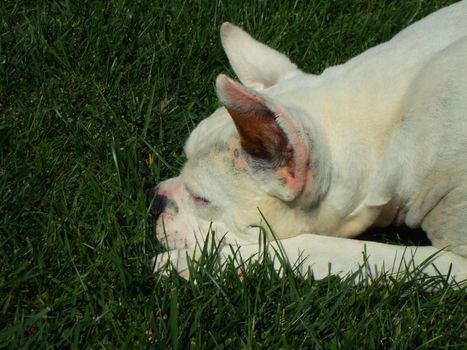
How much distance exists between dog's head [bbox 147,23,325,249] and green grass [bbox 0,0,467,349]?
147 millimetres

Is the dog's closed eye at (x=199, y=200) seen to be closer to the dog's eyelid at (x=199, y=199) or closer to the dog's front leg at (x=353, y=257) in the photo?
the dog's eyelid at (x=199, y=199)

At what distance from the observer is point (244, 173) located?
322 cm

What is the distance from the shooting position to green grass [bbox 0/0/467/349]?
9.56 ft

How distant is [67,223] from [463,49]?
5.16 ft

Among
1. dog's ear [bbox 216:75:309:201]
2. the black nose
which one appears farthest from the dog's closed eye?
dog's ear [bbox 216:75:309:201]

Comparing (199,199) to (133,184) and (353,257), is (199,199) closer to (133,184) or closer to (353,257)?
(133,184)

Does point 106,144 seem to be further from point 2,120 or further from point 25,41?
point 25,41

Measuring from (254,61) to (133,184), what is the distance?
Answer: 0.70 metres

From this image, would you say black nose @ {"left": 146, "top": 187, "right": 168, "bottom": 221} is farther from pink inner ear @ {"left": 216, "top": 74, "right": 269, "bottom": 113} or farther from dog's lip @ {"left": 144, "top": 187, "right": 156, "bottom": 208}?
pink inner ear @ {"left": 216, "top": 74, "right": 269, "bottom": 113}

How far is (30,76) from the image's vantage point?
4.35 meters

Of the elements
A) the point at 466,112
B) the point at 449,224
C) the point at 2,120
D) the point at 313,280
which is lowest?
the point at 2,120

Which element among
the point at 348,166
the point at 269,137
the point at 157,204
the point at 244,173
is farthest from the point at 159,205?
the point at 348,166

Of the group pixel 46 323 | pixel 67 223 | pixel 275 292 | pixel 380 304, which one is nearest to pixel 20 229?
pixel 67 223

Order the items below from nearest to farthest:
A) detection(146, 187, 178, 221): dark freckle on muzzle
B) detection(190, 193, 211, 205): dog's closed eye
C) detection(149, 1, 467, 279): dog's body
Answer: detection(149, 1, 467, 279): dog's body < detection(190, 193, 211, 205): dog's closed eye < detection(146, 187, 178, 221): dark freckle on muzzle
